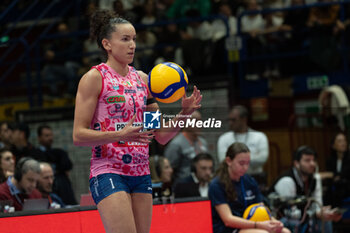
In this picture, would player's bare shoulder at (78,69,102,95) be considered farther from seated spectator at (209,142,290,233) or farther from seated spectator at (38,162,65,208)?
seated spectator at (38,162,65,208)

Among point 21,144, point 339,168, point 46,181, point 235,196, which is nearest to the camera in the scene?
point 235,196

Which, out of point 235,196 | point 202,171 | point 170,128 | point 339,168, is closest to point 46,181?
point 202,171

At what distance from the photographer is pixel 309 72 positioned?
38.2ft

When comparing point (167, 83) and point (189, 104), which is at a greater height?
point (167, 83)

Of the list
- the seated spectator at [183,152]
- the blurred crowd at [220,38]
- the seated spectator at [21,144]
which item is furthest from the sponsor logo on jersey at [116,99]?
the blurred crowd at [220,38]

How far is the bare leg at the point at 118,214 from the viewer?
367 centimetres

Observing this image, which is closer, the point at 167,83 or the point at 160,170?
the point at 167,83

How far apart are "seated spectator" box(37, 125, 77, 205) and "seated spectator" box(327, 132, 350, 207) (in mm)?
3682

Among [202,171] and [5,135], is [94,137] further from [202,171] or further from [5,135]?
[5,135]

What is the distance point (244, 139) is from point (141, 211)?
4.31 meters

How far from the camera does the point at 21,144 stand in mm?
8617

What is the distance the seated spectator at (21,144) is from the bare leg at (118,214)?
195 inches

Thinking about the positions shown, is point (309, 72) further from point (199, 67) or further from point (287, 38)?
point (199, 67)

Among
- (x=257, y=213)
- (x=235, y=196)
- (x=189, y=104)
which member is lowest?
(x=257, y=213)
